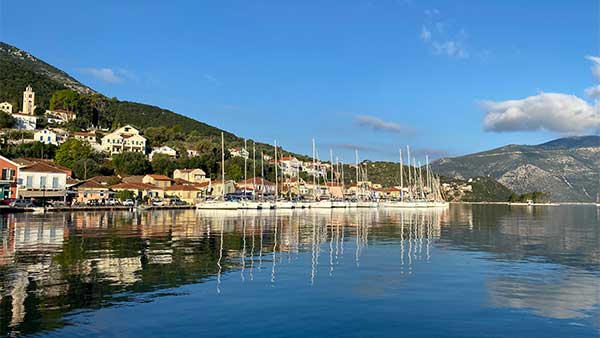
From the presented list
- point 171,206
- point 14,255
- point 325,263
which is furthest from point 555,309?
point 171,206

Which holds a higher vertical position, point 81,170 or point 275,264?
point 81,170

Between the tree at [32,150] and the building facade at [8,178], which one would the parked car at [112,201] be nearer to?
the building facade at [8,178]

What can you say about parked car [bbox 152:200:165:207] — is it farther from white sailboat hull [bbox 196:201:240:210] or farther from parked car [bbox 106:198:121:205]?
white sailboat hull [bbox 196:201:240:210]

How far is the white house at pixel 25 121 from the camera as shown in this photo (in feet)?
432

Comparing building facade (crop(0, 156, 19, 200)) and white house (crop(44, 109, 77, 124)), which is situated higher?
white house (crop(44, 109, 77, 124))

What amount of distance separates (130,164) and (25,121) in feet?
136

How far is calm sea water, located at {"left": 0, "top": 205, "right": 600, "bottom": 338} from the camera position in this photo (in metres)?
12.4

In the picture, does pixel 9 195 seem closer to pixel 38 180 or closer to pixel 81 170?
pixel 38 180

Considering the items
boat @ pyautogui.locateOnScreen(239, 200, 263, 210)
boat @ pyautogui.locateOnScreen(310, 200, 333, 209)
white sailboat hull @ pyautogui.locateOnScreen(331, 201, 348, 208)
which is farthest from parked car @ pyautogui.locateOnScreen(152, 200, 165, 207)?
white sailboat hull @ pyautogui.locateOnScreen(331, 201, 348, 208)

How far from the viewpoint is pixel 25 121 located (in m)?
134

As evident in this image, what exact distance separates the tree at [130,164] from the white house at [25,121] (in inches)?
1282

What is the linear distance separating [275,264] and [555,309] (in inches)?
434

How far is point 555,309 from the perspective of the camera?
14.8 meters

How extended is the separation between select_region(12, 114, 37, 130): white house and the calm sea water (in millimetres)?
116671
